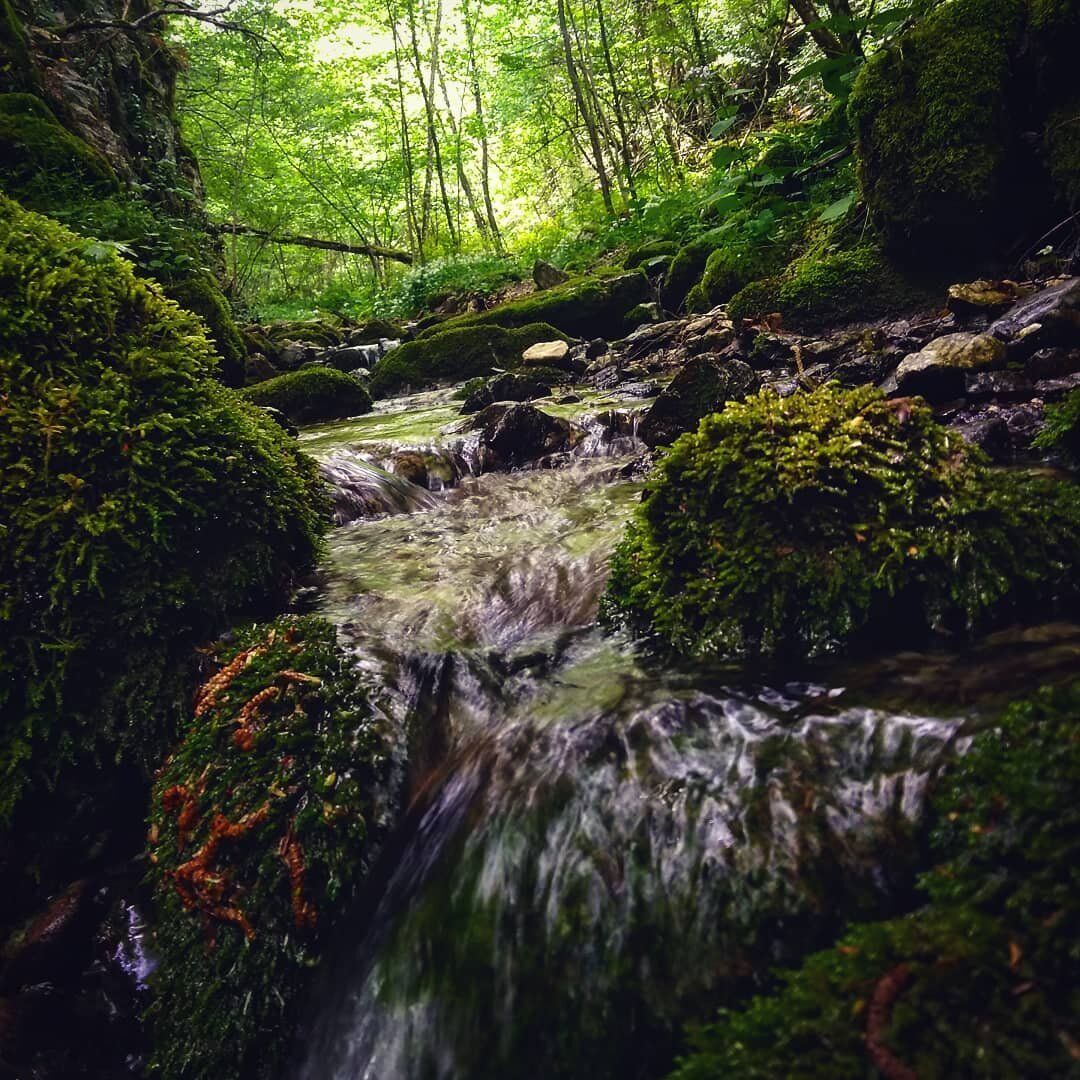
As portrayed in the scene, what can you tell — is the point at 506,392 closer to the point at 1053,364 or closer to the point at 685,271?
the point at 685,271

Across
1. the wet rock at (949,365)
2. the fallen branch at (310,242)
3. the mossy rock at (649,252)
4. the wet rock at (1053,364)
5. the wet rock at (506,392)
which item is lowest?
the wet rock at (1053,364)

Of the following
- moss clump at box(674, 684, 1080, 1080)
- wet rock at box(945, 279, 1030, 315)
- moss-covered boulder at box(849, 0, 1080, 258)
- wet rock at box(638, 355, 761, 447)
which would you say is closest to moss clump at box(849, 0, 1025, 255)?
moss-covered boulder at box(849, 0, 1080, 258)

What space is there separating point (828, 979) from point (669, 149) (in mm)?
18266

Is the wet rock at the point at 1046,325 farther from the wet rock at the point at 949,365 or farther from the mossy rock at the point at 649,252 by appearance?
the mossy rock at the point at 649,252

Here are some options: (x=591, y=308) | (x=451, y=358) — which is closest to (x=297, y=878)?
(x=451, y=358)

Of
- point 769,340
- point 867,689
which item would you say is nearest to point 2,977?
point 867,689

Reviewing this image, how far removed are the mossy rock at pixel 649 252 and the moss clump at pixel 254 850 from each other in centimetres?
1119

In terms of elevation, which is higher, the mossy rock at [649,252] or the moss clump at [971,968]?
the mossy rock at [649,252]

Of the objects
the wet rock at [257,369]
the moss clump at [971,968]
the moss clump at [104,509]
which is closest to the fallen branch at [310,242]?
the wet rock at [257,369]

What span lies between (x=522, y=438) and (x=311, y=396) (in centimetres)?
405

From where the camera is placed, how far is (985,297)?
15.2 feet

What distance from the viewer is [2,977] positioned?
6.85ft

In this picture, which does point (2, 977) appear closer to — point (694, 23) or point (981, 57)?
point (981, 57)

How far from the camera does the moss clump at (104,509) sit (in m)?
2.30
